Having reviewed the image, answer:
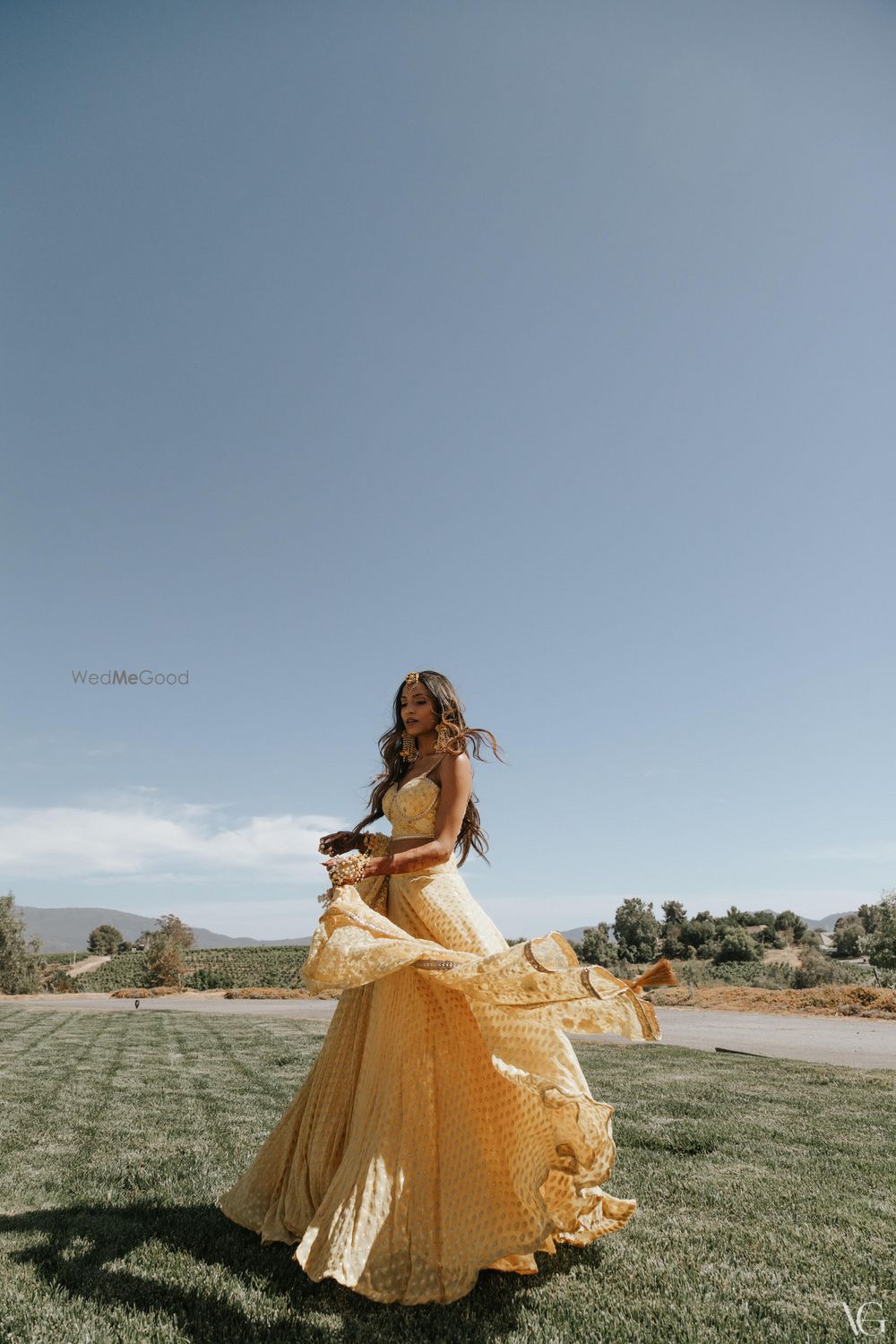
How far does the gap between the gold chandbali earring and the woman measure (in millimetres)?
167

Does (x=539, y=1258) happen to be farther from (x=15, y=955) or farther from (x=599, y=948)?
(x=15, y=955)

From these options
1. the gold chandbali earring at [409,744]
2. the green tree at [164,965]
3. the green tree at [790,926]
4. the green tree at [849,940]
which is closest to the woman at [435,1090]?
the gold chandbali earring at [409,744]

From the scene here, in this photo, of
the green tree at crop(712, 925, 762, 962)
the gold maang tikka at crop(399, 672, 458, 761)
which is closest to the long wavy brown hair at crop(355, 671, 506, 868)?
the gold maang tikka at crop(399, 672, 458, 761)

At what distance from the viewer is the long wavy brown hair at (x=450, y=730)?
396 cm

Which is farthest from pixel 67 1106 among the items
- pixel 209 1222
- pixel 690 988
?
pixel 690 988

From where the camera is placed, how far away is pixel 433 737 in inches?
160

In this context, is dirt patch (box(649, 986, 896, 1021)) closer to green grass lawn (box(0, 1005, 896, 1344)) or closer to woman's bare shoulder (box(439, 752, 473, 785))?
green grass lawn (box(0, 1005, 896, 1344))

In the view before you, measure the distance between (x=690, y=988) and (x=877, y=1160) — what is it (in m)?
28.5

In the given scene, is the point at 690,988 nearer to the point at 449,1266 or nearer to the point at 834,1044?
the point at 834,1044

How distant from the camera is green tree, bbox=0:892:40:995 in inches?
1736

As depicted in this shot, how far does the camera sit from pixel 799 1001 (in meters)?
25.0

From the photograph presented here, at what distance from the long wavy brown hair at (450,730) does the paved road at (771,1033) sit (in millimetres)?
10243

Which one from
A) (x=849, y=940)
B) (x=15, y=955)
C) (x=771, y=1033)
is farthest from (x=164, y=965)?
(x=849, y=940)

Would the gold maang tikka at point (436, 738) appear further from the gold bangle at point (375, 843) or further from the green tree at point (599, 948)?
the green tree at point (599, 948)
